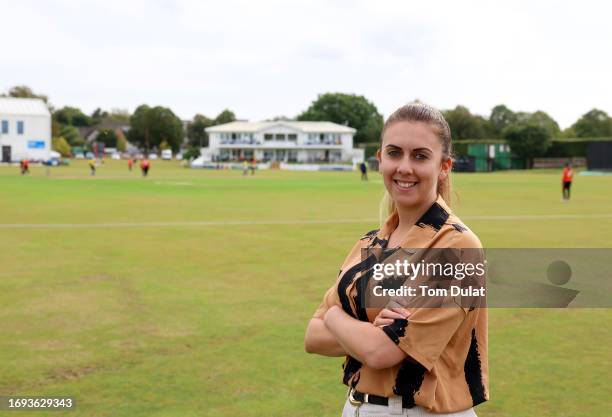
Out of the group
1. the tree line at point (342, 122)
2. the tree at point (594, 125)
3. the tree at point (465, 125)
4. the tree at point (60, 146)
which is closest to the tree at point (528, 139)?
the tree line at point (342, 122)

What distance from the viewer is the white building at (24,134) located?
278 feet

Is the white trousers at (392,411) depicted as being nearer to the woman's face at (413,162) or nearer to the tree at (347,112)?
the woman's face at (413,162)

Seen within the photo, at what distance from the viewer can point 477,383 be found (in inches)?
99.9

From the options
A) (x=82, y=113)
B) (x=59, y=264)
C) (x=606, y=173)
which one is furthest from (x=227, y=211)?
(x=82, y=113)

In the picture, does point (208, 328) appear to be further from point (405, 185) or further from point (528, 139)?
point (528, 139)

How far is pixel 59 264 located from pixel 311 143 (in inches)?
4046

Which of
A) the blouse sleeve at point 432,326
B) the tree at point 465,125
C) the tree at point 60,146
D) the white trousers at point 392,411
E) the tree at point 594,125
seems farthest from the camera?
the tree at point 465,125

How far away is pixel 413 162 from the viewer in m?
2.51

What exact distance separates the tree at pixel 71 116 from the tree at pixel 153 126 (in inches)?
914

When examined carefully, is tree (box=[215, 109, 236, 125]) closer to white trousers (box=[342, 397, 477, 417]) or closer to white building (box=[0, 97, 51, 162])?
white building (box=[0, 97, 51, 162])

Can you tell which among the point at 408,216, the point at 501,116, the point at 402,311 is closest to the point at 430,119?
the point at 408,216

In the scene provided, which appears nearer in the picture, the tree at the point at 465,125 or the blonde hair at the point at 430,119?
the blonde hair at the point at 430,119

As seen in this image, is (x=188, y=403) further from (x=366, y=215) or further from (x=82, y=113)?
(x=82, y=113)

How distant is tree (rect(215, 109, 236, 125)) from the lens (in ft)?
469
